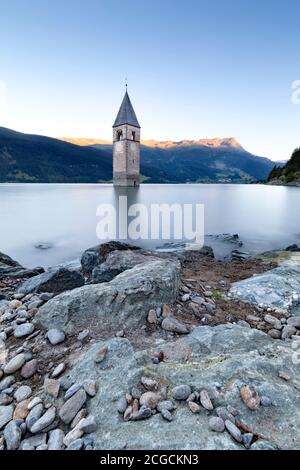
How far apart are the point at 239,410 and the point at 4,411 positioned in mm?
2851

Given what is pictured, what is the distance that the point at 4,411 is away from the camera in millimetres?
3357

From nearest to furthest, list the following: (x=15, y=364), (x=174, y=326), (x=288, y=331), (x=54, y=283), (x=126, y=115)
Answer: (x=15, y=364) → (x=174, y=326) → (x=288, y=331) → (x=54, y=283) → (x=126, y=115)

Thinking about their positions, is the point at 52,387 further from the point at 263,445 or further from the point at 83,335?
the point at 263,445

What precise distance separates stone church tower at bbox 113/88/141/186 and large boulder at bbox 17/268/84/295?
95.0m

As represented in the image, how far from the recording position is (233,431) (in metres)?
2.80

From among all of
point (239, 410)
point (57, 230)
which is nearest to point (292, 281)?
point (239, 410)

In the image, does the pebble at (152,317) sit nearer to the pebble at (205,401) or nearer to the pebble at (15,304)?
the pebble at (205,401)

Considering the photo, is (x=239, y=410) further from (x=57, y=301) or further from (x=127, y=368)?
(x=57, y=301)

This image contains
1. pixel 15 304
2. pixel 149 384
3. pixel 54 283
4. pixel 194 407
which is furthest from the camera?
pixel 54 283

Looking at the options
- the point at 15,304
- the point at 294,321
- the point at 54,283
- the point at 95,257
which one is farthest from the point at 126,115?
the point at 294,321

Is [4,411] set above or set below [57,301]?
below

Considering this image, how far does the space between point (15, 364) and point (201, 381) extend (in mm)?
2773
